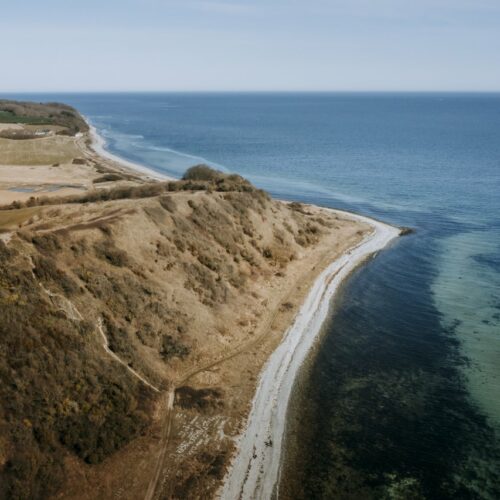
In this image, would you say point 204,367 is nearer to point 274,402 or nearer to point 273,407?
point 274,402

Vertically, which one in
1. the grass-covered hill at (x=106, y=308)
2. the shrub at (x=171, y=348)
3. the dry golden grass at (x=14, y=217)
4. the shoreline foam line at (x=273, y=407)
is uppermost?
the dry golden grass at (x=14, y=217)

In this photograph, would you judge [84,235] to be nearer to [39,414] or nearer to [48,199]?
[39,414]

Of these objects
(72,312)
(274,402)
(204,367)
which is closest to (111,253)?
(72,312)

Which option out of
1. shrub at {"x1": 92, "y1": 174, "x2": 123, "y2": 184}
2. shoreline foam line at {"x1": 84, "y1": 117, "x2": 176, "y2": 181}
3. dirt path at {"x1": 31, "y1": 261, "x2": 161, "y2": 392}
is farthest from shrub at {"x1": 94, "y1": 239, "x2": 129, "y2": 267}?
shoreline foam line at {"x1": 84, "y1": 117, "x2": 176, "y2": 181}

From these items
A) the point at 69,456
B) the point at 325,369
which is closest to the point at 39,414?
the point at 69,456

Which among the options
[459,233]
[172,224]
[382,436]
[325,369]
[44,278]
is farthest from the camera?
[459,233]

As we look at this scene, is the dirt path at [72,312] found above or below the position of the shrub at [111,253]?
below

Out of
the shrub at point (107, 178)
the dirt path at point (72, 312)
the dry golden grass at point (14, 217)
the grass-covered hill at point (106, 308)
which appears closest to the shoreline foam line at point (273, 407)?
the grass-covered hill at point (106, 308)

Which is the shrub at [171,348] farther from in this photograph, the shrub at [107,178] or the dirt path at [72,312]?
the shrub at [107,178]

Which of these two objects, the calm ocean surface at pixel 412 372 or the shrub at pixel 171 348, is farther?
the shrub at pixel 171 348
